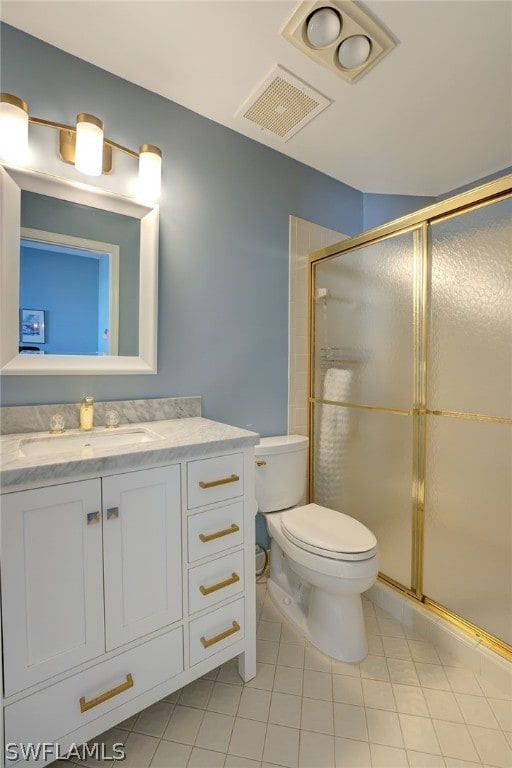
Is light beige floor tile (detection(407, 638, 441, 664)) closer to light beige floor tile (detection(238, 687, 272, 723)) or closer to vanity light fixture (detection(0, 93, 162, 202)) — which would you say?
light beige floor tile (detection(238, 687, 272, 723))

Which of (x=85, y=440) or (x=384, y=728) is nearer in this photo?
(x=384, y=728)

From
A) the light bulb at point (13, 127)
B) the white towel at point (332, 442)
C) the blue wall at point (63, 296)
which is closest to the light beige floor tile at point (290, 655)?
the white towel at point (332, 442)

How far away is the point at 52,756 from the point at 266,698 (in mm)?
651

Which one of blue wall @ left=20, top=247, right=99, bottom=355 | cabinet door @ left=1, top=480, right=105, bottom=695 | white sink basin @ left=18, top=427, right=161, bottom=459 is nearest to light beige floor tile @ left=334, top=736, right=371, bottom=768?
cabinet door @ left=1, top=480, right=105, bottom=695

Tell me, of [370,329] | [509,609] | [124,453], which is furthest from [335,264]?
[509,609]

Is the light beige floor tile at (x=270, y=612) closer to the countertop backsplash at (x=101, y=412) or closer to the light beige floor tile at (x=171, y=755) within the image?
the light beige floor tile at (x=171, y=755)

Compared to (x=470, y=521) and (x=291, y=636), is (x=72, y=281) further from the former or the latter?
(x=470, y=521)

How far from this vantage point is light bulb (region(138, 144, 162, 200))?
142 centimetres

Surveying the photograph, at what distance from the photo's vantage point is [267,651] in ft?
4.61

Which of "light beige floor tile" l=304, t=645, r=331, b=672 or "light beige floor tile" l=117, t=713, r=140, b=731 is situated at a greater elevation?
"light beige floor tile" l=304, t=645, r=331, b=672

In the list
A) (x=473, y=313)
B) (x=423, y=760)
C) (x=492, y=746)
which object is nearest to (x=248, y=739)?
(x=423, y=760)

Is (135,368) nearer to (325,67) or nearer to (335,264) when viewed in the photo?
(335,264)

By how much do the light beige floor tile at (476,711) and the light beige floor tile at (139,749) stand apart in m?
1.00

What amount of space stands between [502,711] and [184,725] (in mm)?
1053
